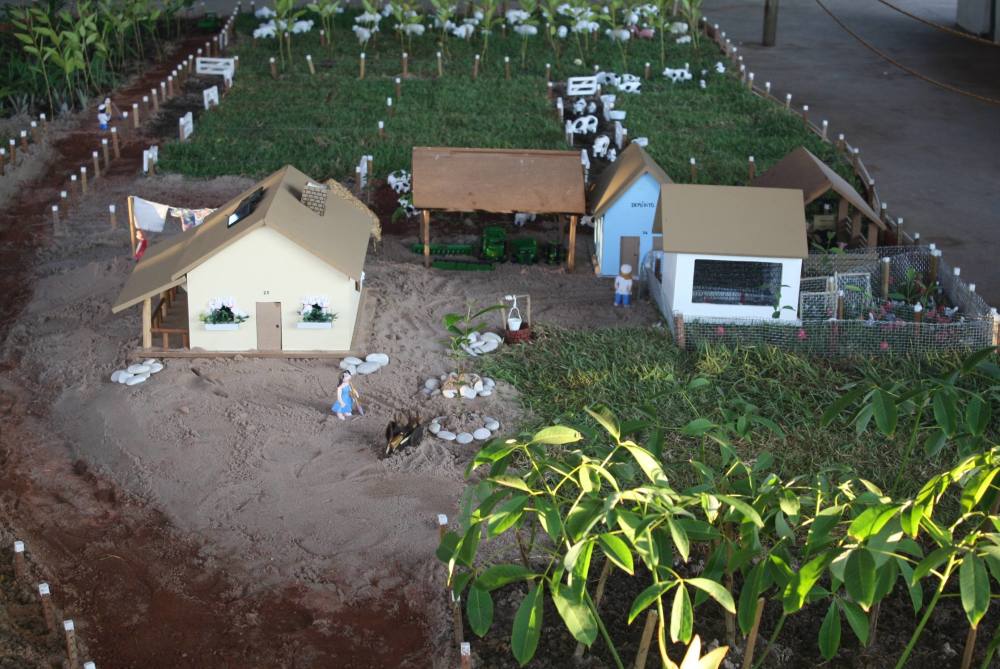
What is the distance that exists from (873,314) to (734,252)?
1968 millimetres

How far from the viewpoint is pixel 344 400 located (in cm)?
Answer: 1380

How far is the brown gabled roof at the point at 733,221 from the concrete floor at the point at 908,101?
3700 mm

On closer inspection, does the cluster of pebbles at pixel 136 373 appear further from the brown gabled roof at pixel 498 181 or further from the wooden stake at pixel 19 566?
the brown gabled roof at pixel 498 181

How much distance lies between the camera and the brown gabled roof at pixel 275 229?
48.4 ft

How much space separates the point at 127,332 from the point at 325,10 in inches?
594

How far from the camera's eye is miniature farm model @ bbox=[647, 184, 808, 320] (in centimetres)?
1582

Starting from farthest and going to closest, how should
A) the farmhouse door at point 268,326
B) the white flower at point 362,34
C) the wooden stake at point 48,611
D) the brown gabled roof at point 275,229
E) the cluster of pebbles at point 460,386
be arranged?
the white flower at point 362,34
the farmhouse door at point 268,326
the brown gabled roof at point 275,229
the cluster of pebbles at point 460,386
the wooden stake at point 48,611

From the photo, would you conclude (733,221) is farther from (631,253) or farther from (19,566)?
(19,566)

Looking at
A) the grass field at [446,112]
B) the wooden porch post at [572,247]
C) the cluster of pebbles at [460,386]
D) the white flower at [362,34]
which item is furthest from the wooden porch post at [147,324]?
the white flower at [362,34]

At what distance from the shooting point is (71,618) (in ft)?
34.8

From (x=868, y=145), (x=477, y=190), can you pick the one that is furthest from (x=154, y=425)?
(x=868, y=145)

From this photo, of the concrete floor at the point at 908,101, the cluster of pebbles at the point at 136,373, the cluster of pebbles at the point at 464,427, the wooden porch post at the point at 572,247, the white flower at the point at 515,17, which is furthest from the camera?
the white flower at the point at 515,17

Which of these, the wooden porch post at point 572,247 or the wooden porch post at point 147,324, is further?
the wooden porch post at point 572,247

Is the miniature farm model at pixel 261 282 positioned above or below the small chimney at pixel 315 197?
below
